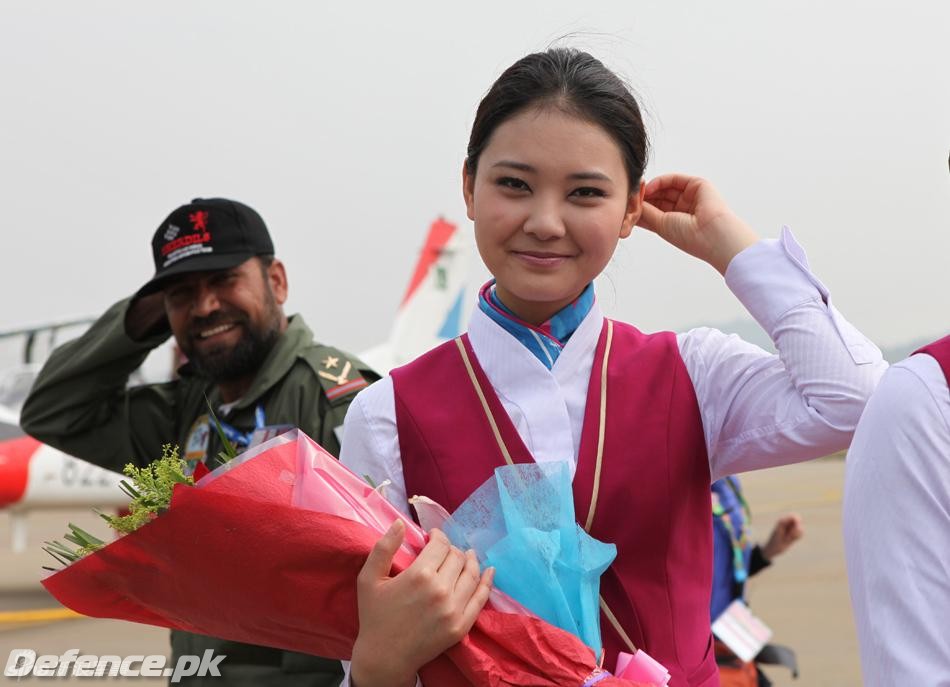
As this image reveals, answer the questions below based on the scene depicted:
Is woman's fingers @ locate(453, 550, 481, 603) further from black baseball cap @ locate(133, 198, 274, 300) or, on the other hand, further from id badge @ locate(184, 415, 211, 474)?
black baseball cap @ locate(133, 198, 274, 300)

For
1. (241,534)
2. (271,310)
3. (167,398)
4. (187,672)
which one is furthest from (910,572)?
(167,398)

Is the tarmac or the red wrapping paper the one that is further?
the tarmac

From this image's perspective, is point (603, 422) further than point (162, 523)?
Yes

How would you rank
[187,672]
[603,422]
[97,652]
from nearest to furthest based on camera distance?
[603,422] → [187,672] → [97,652]

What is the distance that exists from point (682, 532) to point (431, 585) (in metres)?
0.47

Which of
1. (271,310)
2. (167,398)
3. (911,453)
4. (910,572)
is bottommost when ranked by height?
(167,398)

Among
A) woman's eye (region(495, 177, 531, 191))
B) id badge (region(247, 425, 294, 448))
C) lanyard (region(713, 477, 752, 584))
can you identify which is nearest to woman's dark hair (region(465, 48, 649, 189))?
woman's eye (region(495, 177, 531, 191))

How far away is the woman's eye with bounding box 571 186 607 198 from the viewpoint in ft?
6.09

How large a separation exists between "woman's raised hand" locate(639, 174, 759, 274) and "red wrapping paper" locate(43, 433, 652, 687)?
28.6 inches

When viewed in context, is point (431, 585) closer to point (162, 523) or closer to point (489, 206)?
point (162, 523)

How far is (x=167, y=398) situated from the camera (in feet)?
10.9

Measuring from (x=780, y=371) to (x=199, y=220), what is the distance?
1.84m

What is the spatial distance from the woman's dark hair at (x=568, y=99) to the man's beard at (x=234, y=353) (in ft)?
4.14

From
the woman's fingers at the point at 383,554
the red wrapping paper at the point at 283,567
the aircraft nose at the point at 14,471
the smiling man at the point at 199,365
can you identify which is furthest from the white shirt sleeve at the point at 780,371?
the aircraft nose at the point at 14,471
